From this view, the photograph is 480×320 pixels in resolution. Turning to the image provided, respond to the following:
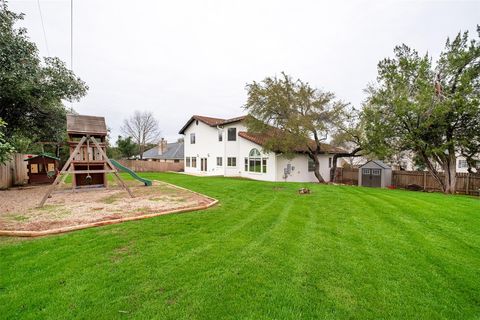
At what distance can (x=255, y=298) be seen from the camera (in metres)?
2.78

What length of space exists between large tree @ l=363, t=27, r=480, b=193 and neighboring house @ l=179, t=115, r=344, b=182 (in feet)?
21.1

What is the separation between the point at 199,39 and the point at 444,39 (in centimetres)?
1685

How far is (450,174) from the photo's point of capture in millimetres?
15789

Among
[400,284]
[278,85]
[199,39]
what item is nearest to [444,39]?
[278,85]

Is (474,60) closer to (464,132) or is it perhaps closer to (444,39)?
(444,39)

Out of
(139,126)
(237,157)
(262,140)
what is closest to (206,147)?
(237,157)

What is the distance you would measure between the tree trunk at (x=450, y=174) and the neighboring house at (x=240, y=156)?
892 centimetres

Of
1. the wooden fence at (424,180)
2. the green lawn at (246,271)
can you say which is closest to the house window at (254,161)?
the wooden fence at (424,180)

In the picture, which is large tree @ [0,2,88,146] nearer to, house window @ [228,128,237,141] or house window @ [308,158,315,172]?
house window @ [228,128,237,141]

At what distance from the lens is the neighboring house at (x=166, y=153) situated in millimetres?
36438

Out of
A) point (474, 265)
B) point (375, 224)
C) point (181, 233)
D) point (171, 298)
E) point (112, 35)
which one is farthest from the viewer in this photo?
point (112, 35)

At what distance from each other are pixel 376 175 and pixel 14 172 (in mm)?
25900

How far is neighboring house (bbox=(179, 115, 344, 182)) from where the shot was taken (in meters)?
20.2

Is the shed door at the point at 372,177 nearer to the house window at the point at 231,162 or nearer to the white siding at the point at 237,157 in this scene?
the white siding at the point at 237,157
